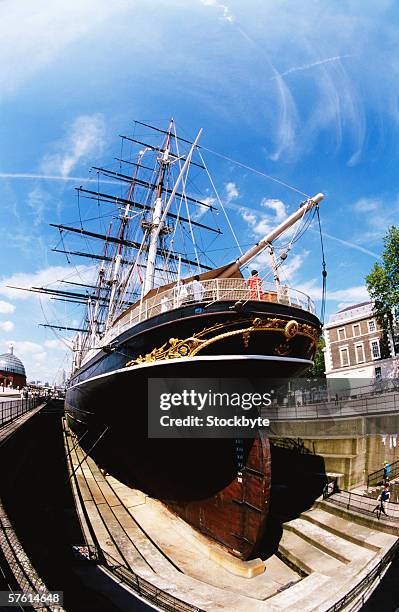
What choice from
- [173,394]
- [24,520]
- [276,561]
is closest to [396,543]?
[276,561]

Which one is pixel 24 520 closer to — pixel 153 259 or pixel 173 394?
pixel 173 394

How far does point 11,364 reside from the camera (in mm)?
73312

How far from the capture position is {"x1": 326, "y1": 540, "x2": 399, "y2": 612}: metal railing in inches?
276

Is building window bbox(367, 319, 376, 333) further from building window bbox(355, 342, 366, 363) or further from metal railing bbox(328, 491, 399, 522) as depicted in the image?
metal railing bbox(328, 491, 399, 522)

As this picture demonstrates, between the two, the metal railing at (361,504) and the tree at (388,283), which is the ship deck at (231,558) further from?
the tree at (388,283)

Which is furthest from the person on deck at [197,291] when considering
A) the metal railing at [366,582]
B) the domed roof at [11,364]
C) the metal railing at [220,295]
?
the domed roof at [11,364]

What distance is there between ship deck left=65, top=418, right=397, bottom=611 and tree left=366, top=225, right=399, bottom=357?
20940 mm

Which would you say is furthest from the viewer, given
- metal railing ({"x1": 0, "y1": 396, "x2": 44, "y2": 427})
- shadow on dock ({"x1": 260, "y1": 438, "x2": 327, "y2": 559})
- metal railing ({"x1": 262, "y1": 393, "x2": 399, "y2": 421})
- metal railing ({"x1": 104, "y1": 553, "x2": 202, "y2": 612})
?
metal railing ({"x1": 262, "y1": 393, "x2": 399, "y2": 421})

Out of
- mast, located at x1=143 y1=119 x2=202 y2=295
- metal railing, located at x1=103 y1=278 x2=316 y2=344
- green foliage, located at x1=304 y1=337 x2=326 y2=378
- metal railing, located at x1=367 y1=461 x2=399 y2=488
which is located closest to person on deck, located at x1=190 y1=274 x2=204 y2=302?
metal railing, located at x1=103 y1=278 x2=316 y2=344

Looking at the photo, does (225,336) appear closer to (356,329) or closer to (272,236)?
(272,236)

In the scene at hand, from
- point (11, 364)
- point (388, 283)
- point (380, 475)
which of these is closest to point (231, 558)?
point (380, 475)

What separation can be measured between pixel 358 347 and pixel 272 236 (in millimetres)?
27967

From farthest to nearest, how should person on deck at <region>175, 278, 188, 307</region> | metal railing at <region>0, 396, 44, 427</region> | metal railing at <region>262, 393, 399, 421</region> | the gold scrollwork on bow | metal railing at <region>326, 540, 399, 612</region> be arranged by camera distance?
1. metal railing at <region>262, 393, 399, 421</region>
2. metal railing at <region>0, 396, 44, 427</region>
3. person on deck at <region>175, 278, 188, 307</region>
4. the gold scrollwork on bow
5. metal railing at <region>326, 540, 399, 612</region>

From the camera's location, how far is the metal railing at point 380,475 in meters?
13.7
